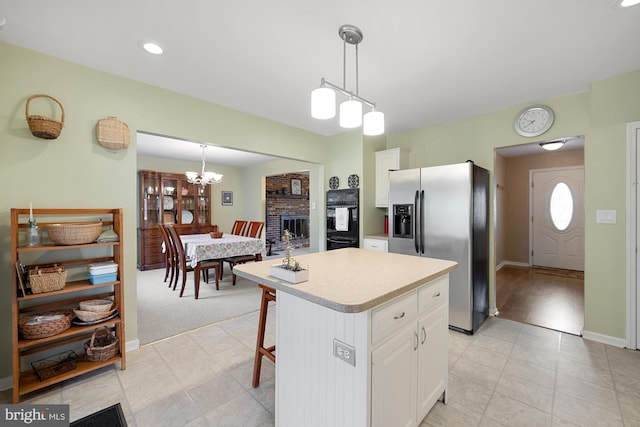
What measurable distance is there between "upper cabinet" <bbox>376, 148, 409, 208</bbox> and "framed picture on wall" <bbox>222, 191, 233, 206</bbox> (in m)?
4.44

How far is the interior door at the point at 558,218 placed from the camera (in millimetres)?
5156

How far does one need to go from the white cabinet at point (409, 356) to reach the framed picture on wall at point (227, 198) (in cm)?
625

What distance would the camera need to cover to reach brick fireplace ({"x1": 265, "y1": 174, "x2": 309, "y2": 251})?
7309 mm

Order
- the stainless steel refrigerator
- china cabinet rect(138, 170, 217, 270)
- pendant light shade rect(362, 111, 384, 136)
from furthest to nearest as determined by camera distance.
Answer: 1. china cabinet rect(138, 170, 217, 270)
2. the stainless steel refrigerator
3. pendant light shade rect(362, 111, 384, 136)

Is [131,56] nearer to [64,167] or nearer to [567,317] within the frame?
[64,167]

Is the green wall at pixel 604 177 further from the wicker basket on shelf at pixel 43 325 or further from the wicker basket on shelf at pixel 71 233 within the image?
the wicker basket on shelf at pixel 43 325

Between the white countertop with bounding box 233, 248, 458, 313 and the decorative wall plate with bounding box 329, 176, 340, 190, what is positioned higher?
the decorative wall plate with bounding box 329, 176, 340, 190

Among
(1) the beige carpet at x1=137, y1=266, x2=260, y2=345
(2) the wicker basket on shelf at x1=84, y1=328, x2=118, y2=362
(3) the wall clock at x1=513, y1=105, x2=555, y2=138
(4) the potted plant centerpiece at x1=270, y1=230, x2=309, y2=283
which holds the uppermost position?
(3) the wall clock at x1=513, y1=105, x2=555, y2=138

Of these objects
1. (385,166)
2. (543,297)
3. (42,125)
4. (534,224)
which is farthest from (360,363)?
(534,224)

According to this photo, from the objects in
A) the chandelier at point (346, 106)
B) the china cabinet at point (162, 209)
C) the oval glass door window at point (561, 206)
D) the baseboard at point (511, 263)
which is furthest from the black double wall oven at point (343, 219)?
the oval glass door window at point (561, 206)

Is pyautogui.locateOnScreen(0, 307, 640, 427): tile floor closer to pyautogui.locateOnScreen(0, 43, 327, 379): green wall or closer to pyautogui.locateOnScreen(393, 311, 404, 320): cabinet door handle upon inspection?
pyautogui.locateOnScreen(0, 43, 327, 379): green wall

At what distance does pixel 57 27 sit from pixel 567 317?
5.26m

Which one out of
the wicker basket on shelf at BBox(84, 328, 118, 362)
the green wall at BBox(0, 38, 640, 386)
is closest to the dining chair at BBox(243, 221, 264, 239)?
the green wall at BBox(0, 38, 640, 386)

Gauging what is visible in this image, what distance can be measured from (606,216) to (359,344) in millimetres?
2884
